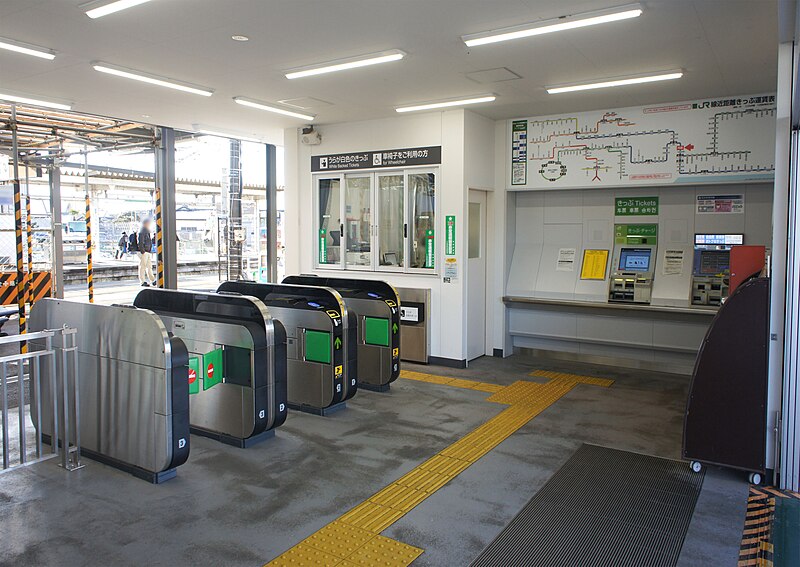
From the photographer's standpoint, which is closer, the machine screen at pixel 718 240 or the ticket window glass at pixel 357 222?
the machine screen at pixel 718 240

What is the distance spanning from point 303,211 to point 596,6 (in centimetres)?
542

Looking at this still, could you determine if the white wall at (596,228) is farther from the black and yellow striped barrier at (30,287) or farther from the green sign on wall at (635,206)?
the black and yellow striped barrier at (30,287)

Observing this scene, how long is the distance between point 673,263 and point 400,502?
5.08m

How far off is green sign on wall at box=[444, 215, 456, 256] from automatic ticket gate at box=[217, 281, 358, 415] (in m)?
2.17

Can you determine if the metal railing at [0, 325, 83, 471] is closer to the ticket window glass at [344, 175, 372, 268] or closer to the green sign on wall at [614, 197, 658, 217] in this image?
the ticket window glass at [344, 175, 372, 268]

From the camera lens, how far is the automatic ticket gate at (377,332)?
6.49 meters

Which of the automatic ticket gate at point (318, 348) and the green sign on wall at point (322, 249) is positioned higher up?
the green sign on wall at point (322, 249)

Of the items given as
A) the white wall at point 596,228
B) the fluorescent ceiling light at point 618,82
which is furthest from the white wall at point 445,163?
the fluorescent ceiling light at point 618,82

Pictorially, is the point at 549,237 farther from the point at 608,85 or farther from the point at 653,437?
the point at 653,437

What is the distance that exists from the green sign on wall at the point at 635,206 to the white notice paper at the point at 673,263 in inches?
21.3

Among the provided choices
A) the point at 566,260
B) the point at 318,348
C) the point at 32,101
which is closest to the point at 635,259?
the point at 566,260

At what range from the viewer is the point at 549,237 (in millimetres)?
8250

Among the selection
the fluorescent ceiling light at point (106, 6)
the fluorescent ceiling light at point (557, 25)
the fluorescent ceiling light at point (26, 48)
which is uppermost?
the fluorescent ceiling light at point (26, 48)

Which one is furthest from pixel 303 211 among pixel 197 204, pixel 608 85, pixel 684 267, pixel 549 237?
pixel 197 204
